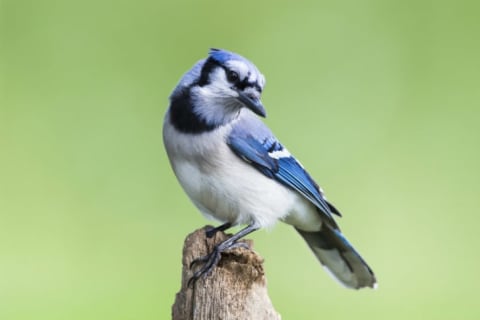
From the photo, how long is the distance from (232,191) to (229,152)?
0.15 meters

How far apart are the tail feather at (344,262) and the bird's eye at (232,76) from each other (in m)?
0.96

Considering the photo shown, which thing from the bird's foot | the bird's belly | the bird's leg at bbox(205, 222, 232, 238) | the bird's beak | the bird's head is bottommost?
the bird's foot

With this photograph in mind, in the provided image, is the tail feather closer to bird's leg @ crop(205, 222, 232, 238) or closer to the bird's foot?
bird's leg @ crop(205, 222, 232, 238)

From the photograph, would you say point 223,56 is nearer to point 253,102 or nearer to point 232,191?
point 253,102

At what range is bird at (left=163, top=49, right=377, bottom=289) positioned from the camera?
12.6ft

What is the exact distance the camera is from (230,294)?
11.0 ft

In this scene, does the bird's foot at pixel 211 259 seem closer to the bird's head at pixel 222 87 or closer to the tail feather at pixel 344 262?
the bird's head at pixel 222 87

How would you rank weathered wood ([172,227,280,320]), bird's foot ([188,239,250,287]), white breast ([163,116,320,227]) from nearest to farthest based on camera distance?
weathered wood ([172,227,280,320])
bird's foot ([188,239,250,287])
white breast ([163,116,320,227])

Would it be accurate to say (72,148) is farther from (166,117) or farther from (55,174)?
(166,117)

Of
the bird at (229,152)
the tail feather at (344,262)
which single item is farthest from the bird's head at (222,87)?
the tail feather at (344,262)

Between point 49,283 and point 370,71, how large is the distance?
325 centimetres

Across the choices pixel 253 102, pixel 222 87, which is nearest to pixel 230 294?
pixel 253 102

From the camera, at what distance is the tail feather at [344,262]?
14.7ft

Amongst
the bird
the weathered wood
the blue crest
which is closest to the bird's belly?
the bird
